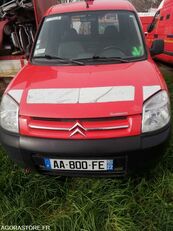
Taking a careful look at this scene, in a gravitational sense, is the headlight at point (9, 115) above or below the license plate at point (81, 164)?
above

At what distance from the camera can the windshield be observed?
3.26 m

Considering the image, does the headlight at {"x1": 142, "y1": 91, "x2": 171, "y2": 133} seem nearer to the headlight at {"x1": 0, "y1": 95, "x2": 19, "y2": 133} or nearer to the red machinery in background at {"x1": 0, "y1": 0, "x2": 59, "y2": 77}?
the headlight at {"x1": 0, "y1": 95, "x2": 19, "y2": 133}

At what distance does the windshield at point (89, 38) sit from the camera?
326 cm

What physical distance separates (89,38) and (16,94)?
4.33 ft

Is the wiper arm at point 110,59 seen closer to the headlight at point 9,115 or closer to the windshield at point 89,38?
the windshield at point 89,38

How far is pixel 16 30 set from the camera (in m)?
6.33

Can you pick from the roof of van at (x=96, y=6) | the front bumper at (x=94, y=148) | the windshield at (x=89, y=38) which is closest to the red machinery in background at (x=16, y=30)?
the roof of van at (x=96, y=6)

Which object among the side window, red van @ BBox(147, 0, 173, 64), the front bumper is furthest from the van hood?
red van @ BBox(147, 0, 173, 64)

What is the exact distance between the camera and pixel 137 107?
7.75 ft

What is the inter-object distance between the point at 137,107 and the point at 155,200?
0.88 meters

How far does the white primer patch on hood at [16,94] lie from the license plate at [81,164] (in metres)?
0.61

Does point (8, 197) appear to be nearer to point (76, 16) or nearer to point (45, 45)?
point (45, 45)

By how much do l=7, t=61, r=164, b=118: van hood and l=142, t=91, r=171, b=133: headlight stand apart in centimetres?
6

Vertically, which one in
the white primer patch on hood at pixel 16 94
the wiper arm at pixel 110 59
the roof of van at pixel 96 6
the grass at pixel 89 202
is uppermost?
the roof of van at pixel 96 6
